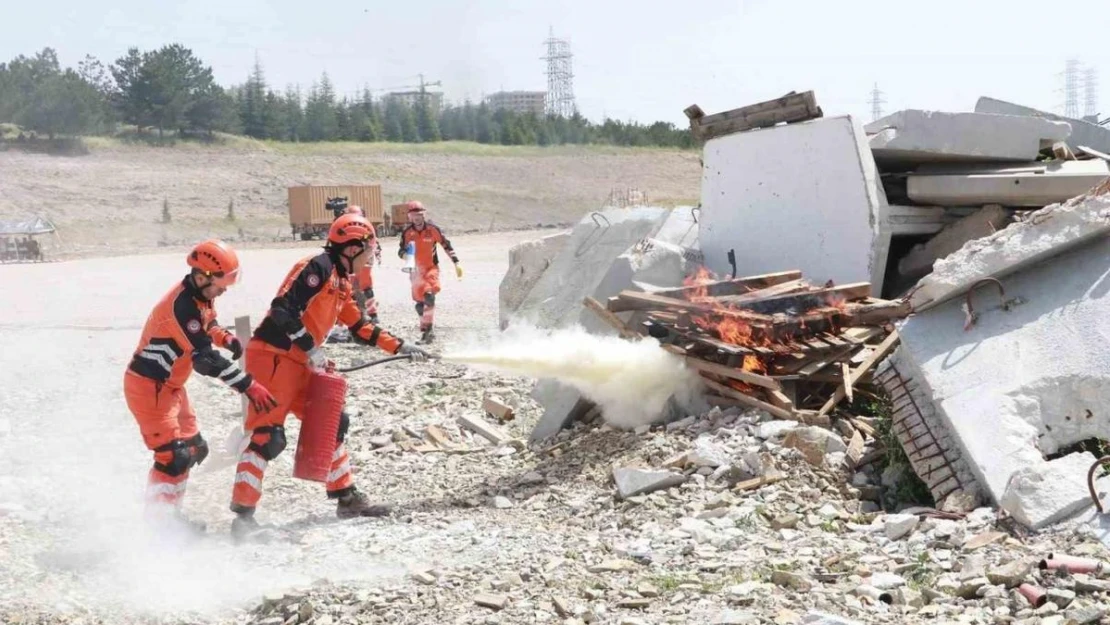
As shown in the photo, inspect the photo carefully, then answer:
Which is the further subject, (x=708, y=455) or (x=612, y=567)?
(x=708, y=455)

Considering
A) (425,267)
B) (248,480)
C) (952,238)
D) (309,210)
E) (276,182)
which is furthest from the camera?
(276,182)

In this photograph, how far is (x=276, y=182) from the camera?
53.1m

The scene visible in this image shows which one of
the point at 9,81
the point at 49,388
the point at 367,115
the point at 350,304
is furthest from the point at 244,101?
the point at 350,304

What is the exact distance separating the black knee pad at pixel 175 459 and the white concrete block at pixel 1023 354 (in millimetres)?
4276

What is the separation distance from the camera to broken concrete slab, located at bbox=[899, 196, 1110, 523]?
5.65m

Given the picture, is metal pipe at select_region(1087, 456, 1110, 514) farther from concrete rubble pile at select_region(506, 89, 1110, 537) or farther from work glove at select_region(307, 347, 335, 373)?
work glove at select_region(307, 347, 335, 373)

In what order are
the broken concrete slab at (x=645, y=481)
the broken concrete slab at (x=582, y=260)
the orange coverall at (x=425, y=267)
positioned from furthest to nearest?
the orange coverall at (x=425, y=267) < the broken concrete slab at (x=582, y=260) < the broken concrete slab at (x=645, y=481)

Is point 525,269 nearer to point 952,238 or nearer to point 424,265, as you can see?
point 424,265

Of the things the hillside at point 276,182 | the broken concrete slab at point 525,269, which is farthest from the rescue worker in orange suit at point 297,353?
the hillside at point 276,182

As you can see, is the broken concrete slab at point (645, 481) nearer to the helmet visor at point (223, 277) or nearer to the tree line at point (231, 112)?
the helmet visor at point (223, 277)

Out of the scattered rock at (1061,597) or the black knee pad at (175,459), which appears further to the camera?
the black knee pad at (175,459)

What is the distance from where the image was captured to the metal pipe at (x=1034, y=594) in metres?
4.39

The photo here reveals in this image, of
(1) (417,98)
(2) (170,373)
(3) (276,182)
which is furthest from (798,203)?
(1) (417,98)

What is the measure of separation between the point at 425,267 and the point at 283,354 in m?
6.81
